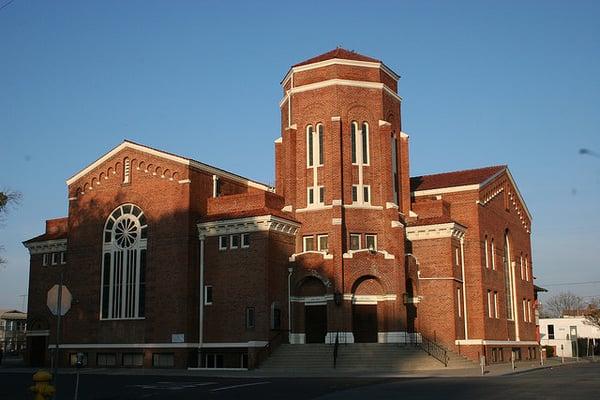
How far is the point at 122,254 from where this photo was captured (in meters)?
46.7

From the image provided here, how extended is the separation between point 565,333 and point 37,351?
2259 inches

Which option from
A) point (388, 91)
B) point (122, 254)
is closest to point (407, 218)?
point (388, 91)

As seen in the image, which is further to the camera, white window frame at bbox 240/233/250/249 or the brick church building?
white window frame at bbox 240/233/250/249

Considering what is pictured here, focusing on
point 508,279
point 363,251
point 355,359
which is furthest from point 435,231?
point 508,279

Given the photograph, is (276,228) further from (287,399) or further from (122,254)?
(287,399)

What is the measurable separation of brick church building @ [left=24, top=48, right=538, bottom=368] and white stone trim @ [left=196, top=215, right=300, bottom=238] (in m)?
0.09

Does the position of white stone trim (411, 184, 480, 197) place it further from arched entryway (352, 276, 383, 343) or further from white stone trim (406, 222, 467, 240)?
arched entryway (352, 276, 383, 343)

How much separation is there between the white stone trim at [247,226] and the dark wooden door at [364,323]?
607cm

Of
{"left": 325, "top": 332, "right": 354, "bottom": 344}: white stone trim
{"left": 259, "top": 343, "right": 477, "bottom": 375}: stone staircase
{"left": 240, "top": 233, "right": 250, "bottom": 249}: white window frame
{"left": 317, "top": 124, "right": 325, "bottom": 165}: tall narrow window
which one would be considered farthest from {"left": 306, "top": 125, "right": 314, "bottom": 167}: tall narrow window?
{"left": 259, "top": 343, "right": 477, "bottom": 375}: stone staircase

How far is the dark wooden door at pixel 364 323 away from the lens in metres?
41.6

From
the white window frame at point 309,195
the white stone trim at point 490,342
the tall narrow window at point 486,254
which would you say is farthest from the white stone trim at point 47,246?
the tall narrow window at point 486,254

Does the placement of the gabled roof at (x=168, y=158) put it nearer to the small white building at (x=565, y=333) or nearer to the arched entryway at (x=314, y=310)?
the arched entryway at (x=314, y=310)

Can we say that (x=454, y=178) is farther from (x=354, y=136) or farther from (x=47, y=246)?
(x=47, y=246)

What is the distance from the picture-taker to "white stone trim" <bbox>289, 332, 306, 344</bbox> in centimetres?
4194
